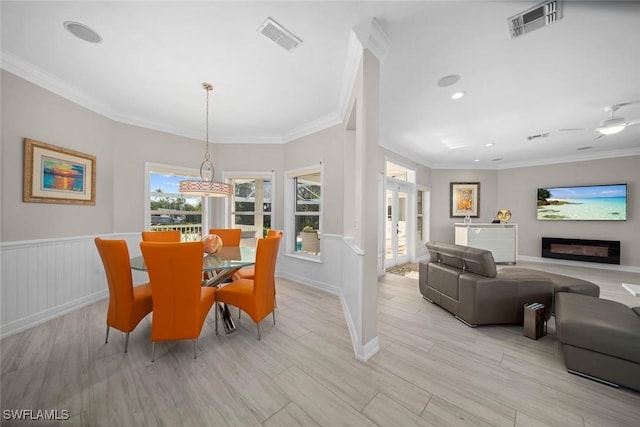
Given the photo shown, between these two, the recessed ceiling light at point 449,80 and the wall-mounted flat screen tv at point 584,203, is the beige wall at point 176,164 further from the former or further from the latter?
the recessed ceiling light at point 449,80

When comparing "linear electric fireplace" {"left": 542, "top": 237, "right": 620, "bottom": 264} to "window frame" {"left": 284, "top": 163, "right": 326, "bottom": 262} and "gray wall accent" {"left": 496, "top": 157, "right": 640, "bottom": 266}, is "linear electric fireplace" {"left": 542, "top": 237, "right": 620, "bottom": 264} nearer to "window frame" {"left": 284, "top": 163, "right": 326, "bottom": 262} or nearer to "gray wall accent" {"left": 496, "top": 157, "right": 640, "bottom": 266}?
"gray wall accent" {"left": 496, "top": 157, "right": 640, "bottom": 266}

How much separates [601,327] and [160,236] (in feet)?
14.6

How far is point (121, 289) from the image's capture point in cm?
197

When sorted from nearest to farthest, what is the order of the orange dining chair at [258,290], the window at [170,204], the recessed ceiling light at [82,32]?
the recessed ceiling light at [82,32] < the orange dining chair at [258,290] < the window at [170,204]

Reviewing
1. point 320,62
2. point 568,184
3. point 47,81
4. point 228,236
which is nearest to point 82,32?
point 47,81

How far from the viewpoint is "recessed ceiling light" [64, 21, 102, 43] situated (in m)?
1.89

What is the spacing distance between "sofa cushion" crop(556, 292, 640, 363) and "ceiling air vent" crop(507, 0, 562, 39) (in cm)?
234

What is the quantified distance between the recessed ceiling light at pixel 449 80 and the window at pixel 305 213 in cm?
227

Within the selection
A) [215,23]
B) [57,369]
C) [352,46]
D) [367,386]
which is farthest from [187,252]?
[352,46]

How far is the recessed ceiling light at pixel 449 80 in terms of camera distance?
248 cm

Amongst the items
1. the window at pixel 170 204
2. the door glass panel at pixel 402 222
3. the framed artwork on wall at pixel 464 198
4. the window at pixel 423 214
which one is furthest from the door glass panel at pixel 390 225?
the window at pixel 170 204

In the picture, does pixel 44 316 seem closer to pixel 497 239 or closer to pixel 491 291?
pixel 491 291

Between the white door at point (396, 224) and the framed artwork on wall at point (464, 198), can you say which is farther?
the framed artwork on wall at point (464, 198)

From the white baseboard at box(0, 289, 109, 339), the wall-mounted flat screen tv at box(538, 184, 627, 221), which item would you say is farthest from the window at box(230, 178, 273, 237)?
the wall-mounted flat screen tv at box(538, 184, 627, 221)
